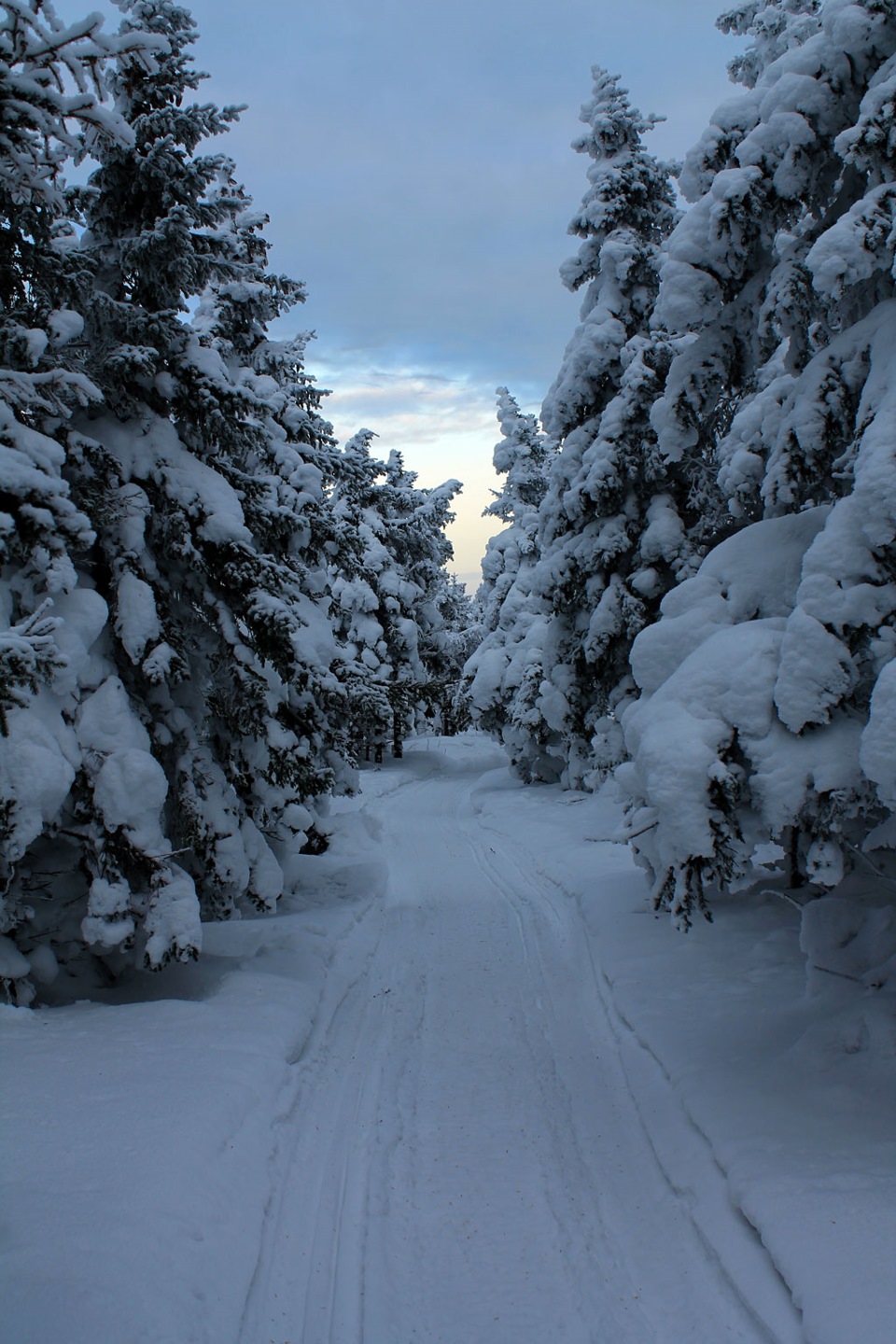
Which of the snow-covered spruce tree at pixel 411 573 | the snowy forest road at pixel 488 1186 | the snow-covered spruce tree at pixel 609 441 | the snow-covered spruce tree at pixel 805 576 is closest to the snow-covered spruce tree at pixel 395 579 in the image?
the snow-covered spruce tree at pixel 411 573

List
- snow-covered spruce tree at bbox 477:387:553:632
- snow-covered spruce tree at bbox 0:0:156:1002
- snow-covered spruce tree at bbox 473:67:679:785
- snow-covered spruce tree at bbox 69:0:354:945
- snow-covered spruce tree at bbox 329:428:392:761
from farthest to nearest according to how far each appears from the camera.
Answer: snow-covered spruce tree at bbox 477:387:553:632
snow-covered spruce tree at bbox 329:428:392:761
snow-covered spruce tree at bbox 473:67:679:785
snow-covered spruce tree at bbox 69:0:354:945
snow-covered spruce tree at bbox 0:0:156:1002

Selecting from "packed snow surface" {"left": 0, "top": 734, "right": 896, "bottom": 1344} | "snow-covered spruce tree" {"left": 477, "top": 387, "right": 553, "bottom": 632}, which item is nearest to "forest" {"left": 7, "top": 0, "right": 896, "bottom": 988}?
"packed snow surface" {"left": 0, "top": 734, "right": 896, "bottom": 1344}

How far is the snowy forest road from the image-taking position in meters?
4.11

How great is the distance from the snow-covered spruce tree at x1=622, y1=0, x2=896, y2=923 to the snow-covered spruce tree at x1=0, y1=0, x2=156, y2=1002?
4.26 m

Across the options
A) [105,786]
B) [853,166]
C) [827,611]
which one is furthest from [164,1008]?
[853,166]

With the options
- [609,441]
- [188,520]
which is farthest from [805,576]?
[609,441]

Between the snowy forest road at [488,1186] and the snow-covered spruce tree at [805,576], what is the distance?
1.93 meters

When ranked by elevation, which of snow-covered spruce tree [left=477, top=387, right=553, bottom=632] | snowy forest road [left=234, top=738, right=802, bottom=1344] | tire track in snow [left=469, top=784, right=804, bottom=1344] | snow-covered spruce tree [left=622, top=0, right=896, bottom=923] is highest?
snow-covered spruce tree [left=477, top=387, right=553, bottom=632]

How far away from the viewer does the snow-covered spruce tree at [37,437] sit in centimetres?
589

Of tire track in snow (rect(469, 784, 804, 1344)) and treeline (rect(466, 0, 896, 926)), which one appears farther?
treeline (rect(466, 0, 896, 926))

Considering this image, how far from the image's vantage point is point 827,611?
17.4 feet

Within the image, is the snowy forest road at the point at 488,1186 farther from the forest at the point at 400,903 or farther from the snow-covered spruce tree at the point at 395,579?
the snow-covered spruce tree at the point at 395,579

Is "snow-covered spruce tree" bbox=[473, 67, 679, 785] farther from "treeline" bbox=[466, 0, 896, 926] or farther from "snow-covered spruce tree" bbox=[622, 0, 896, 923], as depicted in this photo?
"snow-covered spruce tree" bbox=[622, 0, 896, 923]

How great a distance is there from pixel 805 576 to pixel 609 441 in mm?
11388
